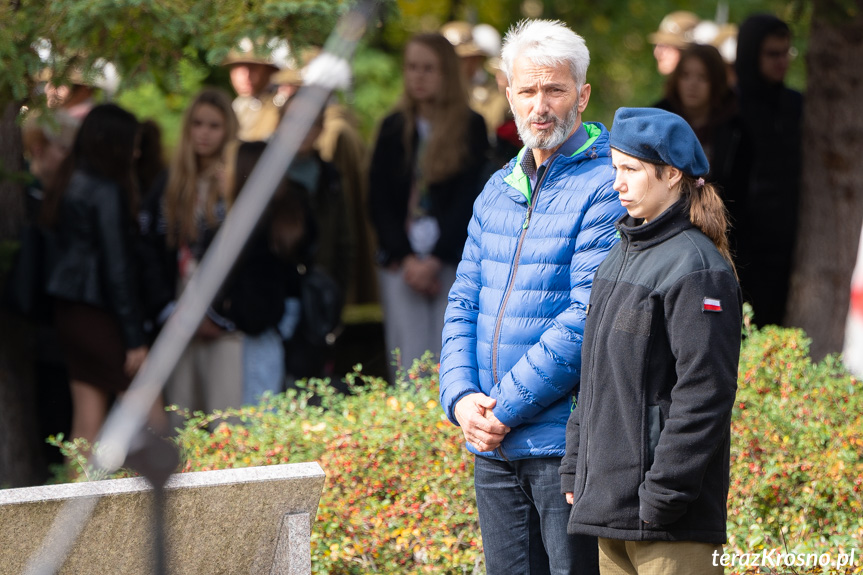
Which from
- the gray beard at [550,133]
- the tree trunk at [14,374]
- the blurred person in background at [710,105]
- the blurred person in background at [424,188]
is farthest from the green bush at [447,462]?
the blurred person in background at [710,105]

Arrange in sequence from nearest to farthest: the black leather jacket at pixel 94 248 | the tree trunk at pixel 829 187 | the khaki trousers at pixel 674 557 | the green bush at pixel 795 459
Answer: the khaki trousers at pixel 674 557 → the green bush at pixel 795 459 → the black leather jacket at pixel 94 248 → the tree trunk at pixel 829 187

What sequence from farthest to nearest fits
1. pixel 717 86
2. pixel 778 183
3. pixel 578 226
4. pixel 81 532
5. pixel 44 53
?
pixel 778 183 → pixel 717 86 → pixel 44 53 → pixel 81 532 → pixel 578 226

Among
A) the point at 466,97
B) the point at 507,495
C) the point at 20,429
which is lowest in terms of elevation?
the point at 20,429

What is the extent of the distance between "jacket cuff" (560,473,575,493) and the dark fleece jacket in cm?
2

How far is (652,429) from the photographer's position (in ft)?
8.54

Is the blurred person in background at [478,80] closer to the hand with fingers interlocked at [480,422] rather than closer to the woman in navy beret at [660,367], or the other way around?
the hand with fingers interlocked at [480,422]

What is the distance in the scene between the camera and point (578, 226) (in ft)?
9.56

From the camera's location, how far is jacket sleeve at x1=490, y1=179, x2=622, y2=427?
2.85 metres

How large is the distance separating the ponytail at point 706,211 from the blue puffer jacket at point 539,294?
10.1 inches

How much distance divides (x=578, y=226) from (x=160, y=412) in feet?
8.85

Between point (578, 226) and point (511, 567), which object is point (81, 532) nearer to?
point (511, 567)

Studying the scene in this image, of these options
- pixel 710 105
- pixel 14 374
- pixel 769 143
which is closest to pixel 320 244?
pixel 14 374

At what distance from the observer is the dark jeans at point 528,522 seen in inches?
116

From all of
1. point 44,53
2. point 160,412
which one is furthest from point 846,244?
point 44,53
